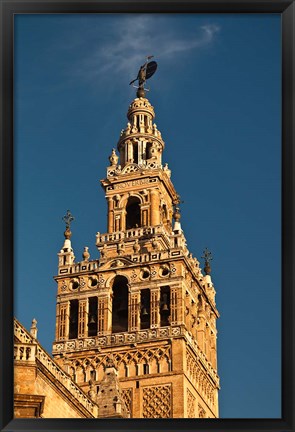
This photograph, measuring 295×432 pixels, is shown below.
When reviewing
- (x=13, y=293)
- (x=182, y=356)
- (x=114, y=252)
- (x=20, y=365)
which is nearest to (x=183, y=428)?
(x=13, y=293)

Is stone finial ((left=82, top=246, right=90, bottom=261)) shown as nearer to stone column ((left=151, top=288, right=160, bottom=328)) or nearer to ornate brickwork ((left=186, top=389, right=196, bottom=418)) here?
stone column ((left=151, top=288, right=160, bottom=328))

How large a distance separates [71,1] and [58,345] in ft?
88.5

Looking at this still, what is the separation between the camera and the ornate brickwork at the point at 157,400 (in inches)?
1789

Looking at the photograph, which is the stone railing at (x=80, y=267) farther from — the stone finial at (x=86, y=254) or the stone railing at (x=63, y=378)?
the stone railing at (x=63, y=378)

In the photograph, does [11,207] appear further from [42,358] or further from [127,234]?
[127,234]

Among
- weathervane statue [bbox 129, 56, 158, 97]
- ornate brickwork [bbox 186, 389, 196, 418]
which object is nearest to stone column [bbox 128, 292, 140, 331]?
ornate brickwork [bbox 186, 389, 196, 418]

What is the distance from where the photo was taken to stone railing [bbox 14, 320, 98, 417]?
91.7ft

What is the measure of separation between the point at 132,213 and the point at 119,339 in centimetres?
653

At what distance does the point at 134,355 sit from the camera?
4744 cm

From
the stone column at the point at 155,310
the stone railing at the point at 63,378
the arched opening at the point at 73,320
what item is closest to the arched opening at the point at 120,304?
the arched opening at the point at 73,320

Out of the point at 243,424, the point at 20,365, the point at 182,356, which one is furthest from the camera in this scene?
the point at 182,356

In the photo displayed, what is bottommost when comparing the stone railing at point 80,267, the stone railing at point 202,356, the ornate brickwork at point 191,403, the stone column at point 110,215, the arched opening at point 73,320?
the ornate brickwork at point 191,403

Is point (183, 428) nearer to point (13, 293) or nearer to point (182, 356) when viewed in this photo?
A: point (13, 293)

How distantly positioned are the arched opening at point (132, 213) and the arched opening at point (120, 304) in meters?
3.12
